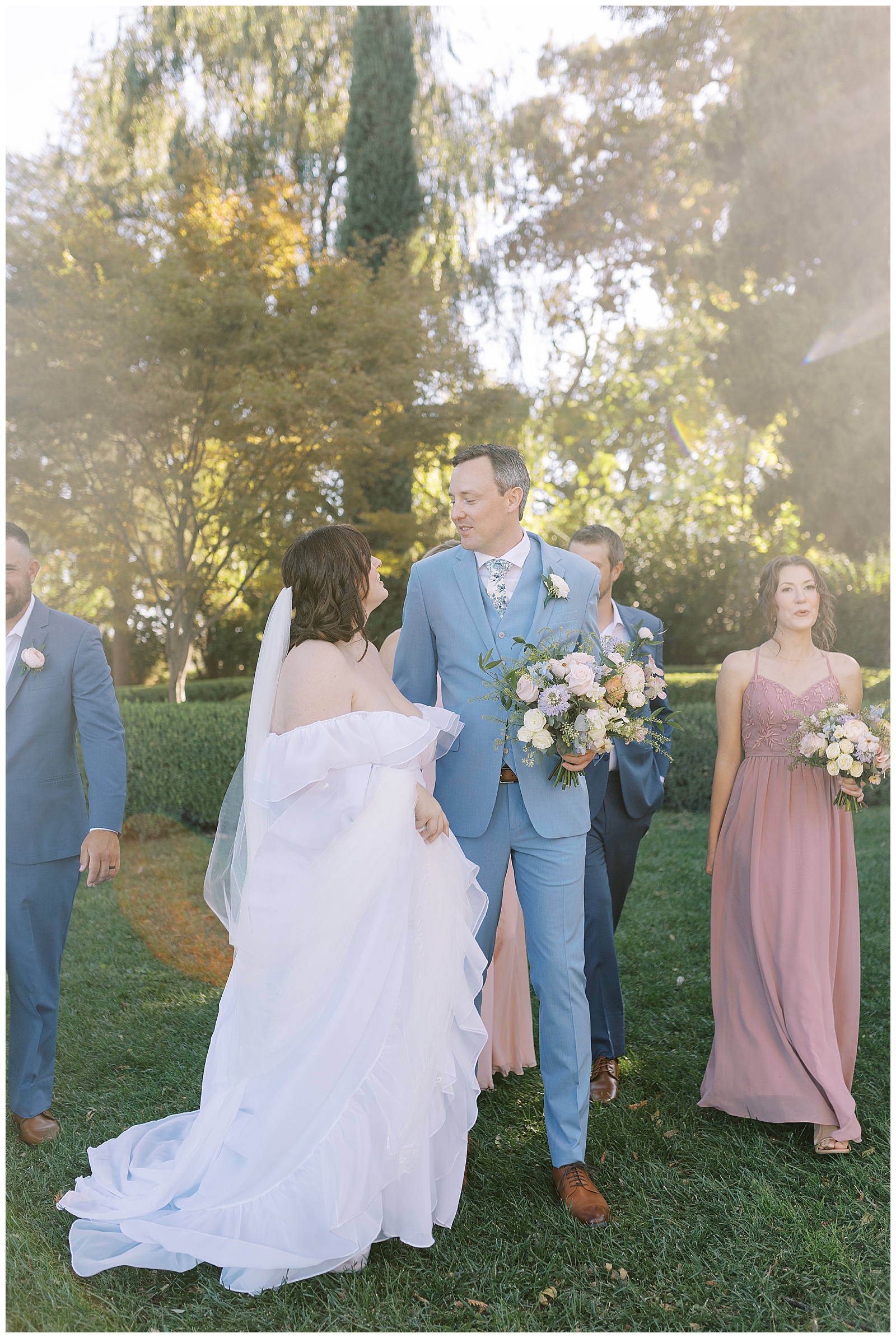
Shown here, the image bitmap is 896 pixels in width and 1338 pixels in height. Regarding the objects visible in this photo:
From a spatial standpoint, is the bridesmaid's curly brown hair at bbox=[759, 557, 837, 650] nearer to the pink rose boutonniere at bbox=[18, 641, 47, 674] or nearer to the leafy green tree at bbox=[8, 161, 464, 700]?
the pink rose boutonniere at bbox=[18, 641, 47, 674]

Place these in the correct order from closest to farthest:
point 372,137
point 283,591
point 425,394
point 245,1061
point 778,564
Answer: point 245,1061
point 283,591
point 778,564
point 425,394
point 372,137

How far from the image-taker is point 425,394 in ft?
41.7

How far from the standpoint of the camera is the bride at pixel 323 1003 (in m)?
2.92

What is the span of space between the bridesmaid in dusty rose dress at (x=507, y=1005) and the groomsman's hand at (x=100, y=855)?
137 centimetres

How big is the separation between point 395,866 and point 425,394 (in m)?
10.4

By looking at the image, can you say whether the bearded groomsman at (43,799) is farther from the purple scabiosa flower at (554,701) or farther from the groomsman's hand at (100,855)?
the purple scabiosa flower at (554,701)

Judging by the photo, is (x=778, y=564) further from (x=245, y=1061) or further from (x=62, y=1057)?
(x=62, y=1057)

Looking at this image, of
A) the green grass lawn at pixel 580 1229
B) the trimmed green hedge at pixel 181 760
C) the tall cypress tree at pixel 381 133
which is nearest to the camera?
the green grass lawn at pixel 580 1229

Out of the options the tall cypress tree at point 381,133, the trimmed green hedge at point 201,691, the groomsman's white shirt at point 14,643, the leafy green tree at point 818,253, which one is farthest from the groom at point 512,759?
the trimmed green hedge at point 201,691

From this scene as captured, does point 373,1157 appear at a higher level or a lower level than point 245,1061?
lower

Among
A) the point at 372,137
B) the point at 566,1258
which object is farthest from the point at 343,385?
the point at 566,1258

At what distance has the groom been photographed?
347cm

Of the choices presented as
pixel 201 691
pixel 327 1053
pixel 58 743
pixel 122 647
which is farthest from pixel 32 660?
pixel 122 647

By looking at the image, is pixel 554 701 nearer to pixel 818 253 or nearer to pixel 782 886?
pixel 782 886
